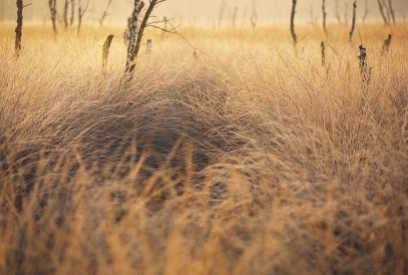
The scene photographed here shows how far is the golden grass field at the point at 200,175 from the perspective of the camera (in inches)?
71.9

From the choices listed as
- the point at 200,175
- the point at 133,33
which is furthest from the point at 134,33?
the point at 200,175

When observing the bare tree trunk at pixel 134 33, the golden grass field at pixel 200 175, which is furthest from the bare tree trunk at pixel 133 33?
the golden grass field at pixel 200 175

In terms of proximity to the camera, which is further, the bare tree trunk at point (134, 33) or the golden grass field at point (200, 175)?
the bare tree trunk at point (134, 33)

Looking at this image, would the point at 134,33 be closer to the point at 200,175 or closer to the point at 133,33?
the point at 133,33

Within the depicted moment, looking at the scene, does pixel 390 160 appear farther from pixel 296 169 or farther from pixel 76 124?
pixel 76 124

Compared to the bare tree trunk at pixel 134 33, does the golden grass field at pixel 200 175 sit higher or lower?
lower

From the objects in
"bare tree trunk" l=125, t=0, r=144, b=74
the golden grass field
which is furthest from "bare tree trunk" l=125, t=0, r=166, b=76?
the golden grass field

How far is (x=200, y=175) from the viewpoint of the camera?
3221 millimetres

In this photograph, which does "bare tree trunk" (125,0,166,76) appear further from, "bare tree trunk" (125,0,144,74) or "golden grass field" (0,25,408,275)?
"golden grass field" (0,25,408,275)

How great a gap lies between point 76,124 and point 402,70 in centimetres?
339

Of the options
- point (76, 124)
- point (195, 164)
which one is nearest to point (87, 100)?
point (76, 124)

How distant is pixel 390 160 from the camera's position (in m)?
2.53

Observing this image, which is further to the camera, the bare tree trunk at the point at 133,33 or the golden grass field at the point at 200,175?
the bare tree trunk at the point at 133,33

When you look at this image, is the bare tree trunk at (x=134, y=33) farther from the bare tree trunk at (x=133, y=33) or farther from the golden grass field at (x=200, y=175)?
the golden grass field at (x=200, y=175)
